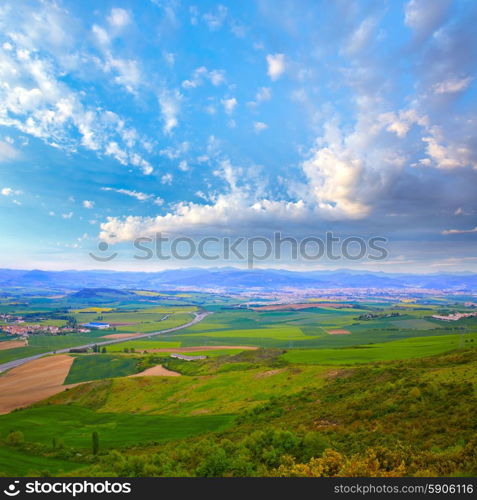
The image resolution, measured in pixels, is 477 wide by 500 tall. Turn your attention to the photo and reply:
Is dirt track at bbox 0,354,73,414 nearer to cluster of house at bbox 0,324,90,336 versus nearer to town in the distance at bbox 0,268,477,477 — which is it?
town in the distance at bbox 0,268,477,477

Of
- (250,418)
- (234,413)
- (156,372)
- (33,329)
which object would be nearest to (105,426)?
(234,413)

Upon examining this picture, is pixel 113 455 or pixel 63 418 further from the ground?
pixel 113 455

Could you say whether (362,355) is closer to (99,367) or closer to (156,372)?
(156,372)

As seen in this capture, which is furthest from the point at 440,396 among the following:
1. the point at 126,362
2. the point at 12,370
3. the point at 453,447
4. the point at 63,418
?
the point at 12,370

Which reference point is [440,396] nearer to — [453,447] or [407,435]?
[407,435]

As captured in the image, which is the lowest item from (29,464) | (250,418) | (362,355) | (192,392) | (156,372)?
(156,372)

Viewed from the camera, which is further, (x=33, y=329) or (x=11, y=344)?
(x=33, y=329)

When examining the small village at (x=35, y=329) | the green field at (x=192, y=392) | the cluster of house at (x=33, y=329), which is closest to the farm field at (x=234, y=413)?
the green field at (x=192, y=392)
